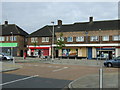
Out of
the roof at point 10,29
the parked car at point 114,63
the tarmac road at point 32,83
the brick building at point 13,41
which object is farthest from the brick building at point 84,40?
the tarmac road at point 32,83

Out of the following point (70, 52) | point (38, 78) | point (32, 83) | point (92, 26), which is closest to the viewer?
point (32, 83)

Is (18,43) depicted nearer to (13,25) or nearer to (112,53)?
(13,25)

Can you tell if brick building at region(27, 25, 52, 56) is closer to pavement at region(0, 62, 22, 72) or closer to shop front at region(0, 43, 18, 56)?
shop front at region(0, 43, 18, 56)

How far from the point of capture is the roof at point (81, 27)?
43584 mm

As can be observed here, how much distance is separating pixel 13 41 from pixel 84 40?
2120 centimetres

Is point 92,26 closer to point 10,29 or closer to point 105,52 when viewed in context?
point 105,52

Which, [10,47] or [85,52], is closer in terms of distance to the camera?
[85,52]

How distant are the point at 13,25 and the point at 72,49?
2175 centimetres

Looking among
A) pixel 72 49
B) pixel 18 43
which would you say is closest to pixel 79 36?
pixel 72 49

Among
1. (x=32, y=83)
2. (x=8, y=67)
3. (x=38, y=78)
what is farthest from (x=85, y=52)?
(x=32, y=83)

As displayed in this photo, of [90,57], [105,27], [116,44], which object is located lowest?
[90,57]

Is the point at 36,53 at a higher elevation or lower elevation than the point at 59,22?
lower

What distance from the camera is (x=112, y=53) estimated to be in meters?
41.0

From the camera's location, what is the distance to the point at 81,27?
46.3 meters
